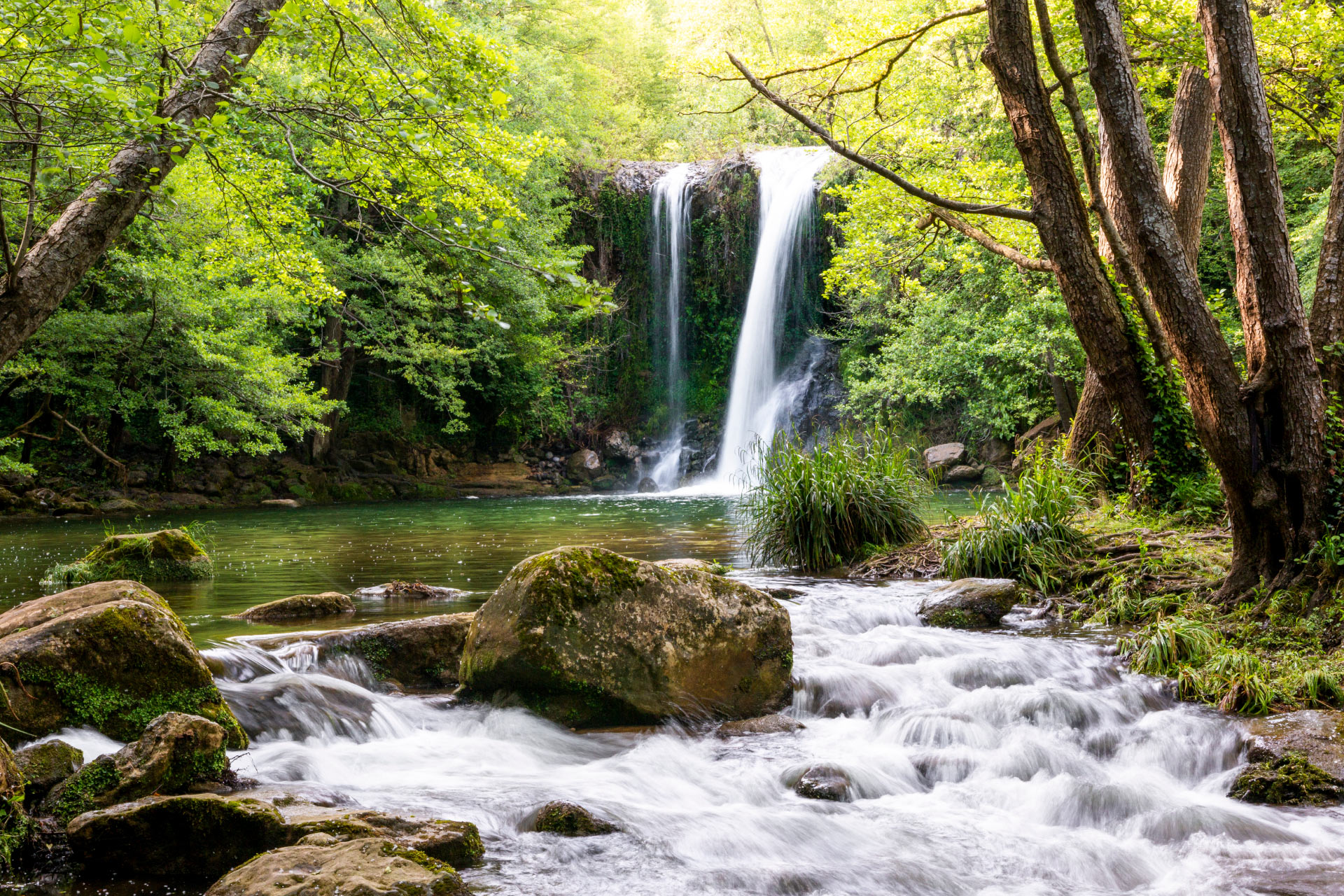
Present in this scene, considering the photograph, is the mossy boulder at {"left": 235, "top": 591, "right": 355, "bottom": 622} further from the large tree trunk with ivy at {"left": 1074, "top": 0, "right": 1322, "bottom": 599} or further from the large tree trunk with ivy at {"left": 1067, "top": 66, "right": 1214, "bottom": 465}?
the large tree trunk with ivy at {"left": 1067, "top": 66, "right": 1214, "bottom": 465}

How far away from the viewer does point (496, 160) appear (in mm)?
7395

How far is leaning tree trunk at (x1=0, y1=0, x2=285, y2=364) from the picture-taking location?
14.2ft

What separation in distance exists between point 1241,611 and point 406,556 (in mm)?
8542

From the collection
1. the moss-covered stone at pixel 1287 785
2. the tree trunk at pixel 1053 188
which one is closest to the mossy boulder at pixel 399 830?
the moss-covered stone at pixel 1287 785

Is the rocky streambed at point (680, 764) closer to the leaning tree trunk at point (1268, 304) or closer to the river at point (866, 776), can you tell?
the river at point (866, 776)

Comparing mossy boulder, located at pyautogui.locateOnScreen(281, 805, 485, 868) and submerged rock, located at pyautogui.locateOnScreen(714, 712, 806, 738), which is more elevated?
mossy boulder, located at pyautogui.locateOnScreen(281, 805, 485, 868)

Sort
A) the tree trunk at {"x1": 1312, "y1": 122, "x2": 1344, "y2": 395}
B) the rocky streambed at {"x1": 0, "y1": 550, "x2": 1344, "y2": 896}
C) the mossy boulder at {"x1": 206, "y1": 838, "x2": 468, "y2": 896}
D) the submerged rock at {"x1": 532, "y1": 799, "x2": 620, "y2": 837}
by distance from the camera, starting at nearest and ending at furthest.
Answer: the mossy boulder at {"x1": 206, "y1": 838, "x2": 468, "y2": 896}
the rocky streambed at {"x1": 0, "y1": 550, "x2": 1344, "y2": 896}
the submerged rock at {"x1": 532, "y1": 799, "x2": 620, "y2": 837}
the tree trunk at {"x1": 1312, "y1": 122, "x2": 1344, "y2": 395}

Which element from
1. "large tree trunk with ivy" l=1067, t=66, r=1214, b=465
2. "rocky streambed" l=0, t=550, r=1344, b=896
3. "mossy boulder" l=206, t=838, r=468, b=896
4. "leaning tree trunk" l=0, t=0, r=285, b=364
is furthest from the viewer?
"large tree trunk with ivy" l=1067, t=66, r=1214, b=465

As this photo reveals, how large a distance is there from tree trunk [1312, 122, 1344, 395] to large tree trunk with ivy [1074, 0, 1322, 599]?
1.96 feet

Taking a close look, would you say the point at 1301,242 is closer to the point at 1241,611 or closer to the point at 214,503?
the point at 1241,611

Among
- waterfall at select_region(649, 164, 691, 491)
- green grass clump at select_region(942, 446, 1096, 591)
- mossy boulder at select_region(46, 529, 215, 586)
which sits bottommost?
mossy boulder at select_region(46, 529, 215, 586)

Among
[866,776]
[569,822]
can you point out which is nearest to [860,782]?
[866,776]

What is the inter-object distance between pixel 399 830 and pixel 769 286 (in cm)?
2461

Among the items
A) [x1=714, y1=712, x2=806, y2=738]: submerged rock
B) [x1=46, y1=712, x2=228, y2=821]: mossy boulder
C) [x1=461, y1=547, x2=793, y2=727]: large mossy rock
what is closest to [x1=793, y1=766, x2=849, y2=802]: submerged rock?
[x1=714, y1=712, x2=806, y2=738]: submerged rock
